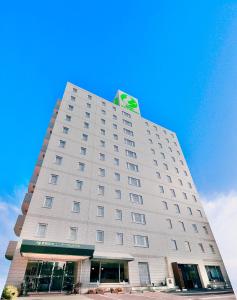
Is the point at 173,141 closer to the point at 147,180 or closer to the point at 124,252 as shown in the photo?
the point at 147,180

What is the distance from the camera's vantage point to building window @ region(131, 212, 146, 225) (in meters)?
27.7

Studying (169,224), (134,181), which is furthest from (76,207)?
(169,224)

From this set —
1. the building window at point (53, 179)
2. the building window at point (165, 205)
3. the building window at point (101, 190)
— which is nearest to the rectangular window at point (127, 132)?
the building window at point (165, 205)

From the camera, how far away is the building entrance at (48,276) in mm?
18609

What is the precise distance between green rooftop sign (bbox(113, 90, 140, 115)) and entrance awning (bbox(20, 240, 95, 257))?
32331mm

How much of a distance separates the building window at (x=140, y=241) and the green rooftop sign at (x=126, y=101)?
2809 cm

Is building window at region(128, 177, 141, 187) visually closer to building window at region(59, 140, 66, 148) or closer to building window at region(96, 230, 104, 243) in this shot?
building window at region(96, 230, 104, 243)

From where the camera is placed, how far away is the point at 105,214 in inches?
1007

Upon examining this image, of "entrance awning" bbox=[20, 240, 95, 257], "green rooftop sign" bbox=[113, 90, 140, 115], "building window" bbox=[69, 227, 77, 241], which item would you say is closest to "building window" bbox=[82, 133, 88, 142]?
"building window" bbox=[69, 227, 77, 241]

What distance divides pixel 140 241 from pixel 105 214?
578cm

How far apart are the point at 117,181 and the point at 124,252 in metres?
9.73

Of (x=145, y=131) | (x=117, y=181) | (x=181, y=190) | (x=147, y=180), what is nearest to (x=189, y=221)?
(x=181, y=190)

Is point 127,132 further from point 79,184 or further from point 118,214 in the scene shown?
point 118,214

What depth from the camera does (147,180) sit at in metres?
33.9
